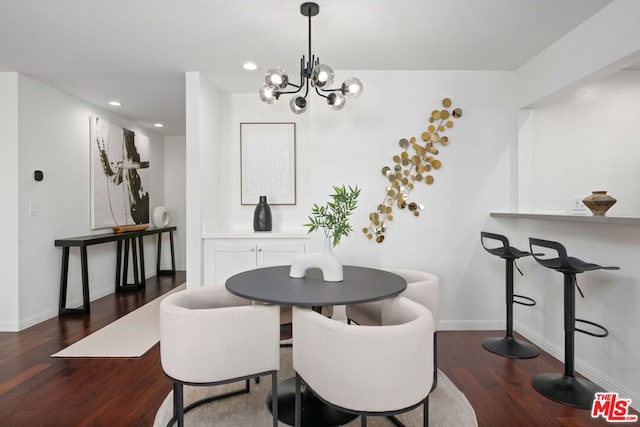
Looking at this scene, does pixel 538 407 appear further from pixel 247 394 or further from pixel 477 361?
pixel 247 394

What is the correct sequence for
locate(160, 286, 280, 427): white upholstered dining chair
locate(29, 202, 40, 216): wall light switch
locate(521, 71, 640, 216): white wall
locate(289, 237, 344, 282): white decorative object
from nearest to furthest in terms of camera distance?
1. locate(160, 286, 280, 427): white upholstered dining chair
2. locate(289, 237, 344, 282): white decorative object
3. locate(521, 71, 640, 216): white wall
4. locate(29, 202, 40, 216): wall light switch

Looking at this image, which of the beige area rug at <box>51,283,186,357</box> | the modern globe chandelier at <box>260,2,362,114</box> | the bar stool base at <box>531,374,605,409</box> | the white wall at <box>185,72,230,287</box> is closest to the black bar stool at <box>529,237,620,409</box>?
the bar stool base at <box>531,374,605,409</box>

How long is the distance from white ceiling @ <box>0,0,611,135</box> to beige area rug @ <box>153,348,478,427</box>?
7.91 feet

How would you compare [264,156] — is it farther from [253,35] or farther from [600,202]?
[600,202]

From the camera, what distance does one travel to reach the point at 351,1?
2.20 metres

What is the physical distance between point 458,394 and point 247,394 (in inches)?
51.0

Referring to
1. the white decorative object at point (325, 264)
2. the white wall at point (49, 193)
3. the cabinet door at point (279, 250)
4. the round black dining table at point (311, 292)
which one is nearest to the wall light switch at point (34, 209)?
the white wall at point (49, 193)

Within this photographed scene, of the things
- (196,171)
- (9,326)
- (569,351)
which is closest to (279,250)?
(196,171)

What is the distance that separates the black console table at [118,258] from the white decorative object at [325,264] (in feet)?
9.47

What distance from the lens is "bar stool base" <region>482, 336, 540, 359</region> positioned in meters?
2.78

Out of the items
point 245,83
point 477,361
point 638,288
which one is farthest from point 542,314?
point 245,83

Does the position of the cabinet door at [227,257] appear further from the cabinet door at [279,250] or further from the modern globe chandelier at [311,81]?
the modern globe chandelier at [311,81]

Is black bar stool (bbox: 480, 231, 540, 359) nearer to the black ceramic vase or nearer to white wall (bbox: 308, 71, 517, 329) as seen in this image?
white wall (bbox: 308, 71, 517, 329)

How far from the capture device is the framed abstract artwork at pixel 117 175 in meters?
4.45
